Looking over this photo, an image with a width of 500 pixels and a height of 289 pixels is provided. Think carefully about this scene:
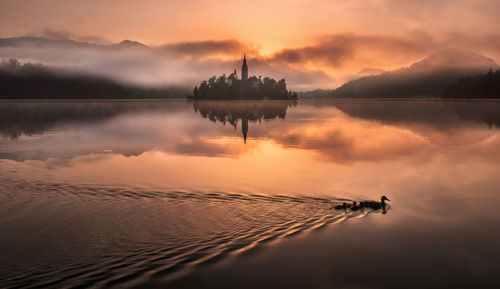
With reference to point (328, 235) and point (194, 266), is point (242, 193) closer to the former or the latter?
point (328, 235)

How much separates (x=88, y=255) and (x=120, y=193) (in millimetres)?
6922

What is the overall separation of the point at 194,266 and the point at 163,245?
5.11 ft

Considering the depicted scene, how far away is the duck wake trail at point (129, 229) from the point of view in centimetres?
984

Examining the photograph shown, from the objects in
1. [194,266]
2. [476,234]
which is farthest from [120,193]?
[476,234]

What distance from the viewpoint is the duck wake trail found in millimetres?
9844

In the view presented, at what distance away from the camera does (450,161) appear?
2673 centimetres

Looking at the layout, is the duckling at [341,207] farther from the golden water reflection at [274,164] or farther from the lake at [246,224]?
the golden water reflection at [274,164]

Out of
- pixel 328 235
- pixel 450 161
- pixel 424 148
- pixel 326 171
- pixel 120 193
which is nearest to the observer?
pixel 328 235

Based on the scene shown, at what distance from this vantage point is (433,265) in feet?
34.2

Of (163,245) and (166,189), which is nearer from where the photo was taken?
(163,245)

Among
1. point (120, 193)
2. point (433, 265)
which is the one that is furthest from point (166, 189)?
point (433, 265)

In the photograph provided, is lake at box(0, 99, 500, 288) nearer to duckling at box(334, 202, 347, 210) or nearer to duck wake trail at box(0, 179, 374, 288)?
duck wake trail at box(0, 179, 374, 288)

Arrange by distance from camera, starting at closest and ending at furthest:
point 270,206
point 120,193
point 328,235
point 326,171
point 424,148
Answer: point 328,235 → point 270,206 → point 120,193 → point 326,171 → point 424,148

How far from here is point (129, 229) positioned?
41.3ft
